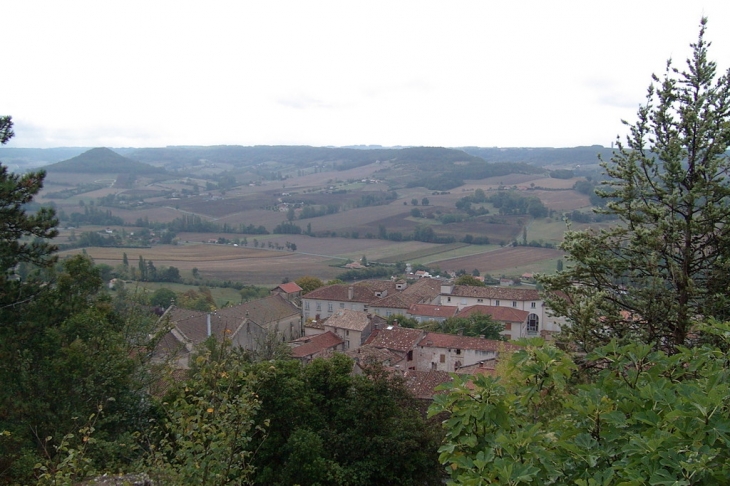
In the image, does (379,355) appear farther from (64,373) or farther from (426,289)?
(426,289)

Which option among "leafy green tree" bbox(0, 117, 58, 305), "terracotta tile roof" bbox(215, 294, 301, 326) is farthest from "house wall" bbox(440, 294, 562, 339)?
"leafy green tree" bbox(0, 117, 58, 305)

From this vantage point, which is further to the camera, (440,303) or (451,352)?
(440,303)

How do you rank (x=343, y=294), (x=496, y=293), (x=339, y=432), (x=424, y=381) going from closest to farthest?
(x=339, y=432) → (x=424, y=381) → (x=496, y=293) → (x=343, y=294)

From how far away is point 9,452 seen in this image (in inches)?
408

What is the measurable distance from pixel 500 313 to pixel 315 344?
16.8 m

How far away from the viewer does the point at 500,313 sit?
4281 cm

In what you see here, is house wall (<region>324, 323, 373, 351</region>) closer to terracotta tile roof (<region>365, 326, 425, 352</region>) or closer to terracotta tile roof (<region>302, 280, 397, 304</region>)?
terracotta tile roof (<region>365, 326, 425, 352</region>)

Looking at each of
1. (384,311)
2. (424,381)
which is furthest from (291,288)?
(424,381)

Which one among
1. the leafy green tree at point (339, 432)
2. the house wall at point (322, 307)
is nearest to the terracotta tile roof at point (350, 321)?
the house wall at point (322, 307)

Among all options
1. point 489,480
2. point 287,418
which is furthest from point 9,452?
point 489,480

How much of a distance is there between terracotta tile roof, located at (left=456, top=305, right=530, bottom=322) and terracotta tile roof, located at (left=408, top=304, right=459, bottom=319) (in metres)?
0.94

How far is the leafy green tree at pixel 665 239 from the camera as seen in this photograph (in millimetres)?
7906

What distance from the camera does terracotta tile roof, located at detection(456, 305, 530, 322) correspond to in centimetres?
4200

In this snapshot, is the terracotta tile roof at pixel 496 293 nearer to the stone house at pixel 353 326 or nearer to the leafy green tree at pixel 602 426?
the stone house at pixel 353 326
